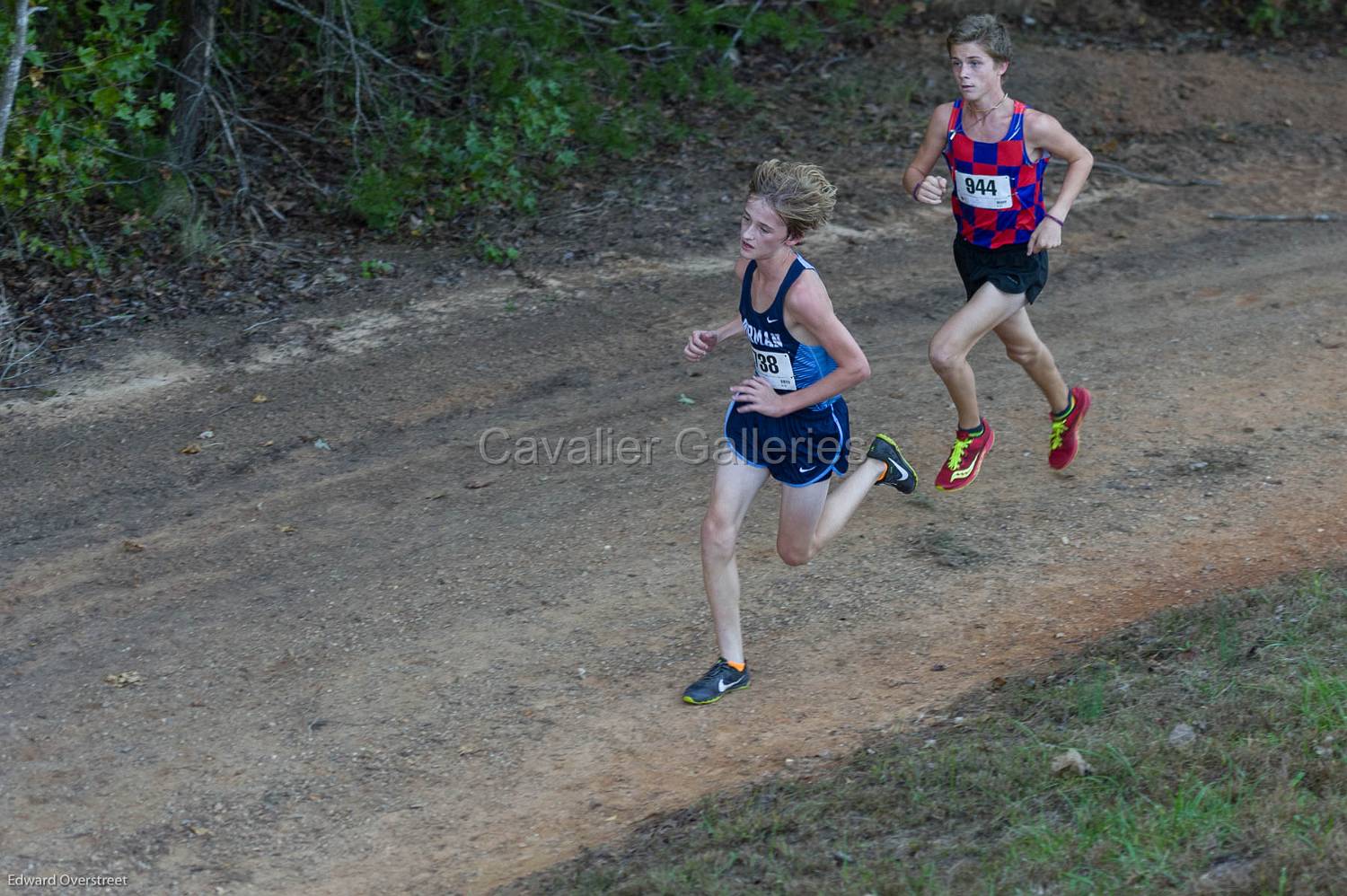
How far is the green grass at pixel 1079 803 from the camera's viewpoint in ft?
10.8

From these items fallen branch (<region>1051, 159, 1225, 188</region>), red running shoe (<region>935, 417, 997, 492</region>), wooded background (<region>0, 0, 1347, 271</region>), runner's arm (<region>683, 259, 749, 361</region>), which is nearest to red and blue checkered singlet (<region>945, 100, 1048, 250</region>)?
red running shoe (<region>935, 417, 997, 492</region>)

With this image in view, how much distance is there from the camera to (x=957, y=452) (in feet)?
18.5

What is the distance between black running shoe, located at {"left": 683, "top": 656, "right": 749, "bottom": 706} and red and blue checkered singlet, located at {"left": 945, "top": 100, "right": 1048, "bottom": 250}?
7.13 ft

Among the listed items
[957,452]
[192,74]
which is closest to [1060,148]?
[957,452]

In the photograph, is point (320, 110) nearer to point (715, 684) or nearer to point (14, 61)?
point (14, 61)

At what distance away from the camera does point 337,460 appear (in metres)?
6.16

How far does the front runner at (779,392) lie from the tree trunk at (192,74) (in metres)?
5.37

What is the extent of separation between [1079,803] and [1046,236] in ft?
7.66

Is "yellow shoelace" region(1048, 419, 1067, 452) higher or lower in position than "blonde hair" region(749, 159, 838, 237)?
lower

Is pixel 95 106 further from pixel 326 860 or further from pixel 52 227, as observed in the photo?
pixel 326 860

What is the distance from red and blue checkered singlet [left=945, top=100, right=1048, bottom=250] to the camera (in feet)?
17.1

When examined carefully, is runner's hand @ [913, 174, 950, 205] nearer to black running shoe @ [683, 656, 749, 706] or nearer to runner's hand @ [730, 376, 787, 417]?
runner's hand @ [730, 376, 787, 417]

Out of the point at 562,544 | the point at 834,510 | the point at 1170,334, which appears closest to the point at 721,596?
the point at 834,510

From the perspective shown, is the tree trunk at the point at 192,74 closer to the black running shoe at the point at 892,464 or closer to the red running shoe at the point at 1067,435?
the black running shoe at the point at 892,464
